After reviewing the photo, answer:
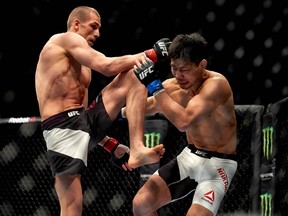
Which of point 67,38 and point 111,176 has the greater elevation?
point 67,38

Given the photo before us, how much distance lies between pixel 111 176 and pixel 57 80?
73 cm

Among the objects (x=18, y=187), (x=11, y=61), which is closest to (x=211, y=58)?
(x=11, y=61)

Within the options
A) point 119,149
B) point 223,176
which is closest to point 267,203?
point 223,176

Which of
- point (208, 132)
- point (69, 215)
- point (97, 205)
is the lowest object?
point (97, 205)

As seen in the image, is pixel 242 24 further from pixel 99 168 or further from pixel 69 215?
pixel 69 215

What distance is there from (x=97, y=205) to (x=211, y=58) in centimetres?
118

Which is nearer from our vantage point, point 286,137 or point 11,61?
point 286,137

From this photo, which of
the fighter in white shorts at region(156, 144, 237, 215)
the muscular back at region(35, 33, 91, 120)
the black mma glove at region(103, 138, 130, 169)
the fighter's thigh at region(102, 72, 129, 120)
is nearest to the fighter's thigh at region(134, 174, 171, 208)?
the fighter in white shorts at region(156, 144, 237, 215)

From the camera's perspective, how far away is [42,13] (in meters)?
3.04

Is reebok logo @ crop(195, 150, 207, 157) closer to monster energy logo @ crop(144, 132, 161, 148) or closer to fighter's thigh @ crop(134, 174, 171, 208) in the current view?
fighter's thigh @ crop(134, 174, 171, 208)

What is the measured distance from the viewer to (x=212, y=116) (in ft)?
6.26

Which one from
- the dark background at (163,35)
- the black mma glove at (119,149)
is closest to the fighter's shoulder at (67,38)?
the black mma glove at (119,149)

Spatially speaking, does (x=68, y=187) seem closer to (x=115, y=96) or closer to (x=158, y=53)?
(x=115, y=96)

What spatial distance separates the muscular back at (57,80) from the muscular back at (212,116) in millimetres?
366
